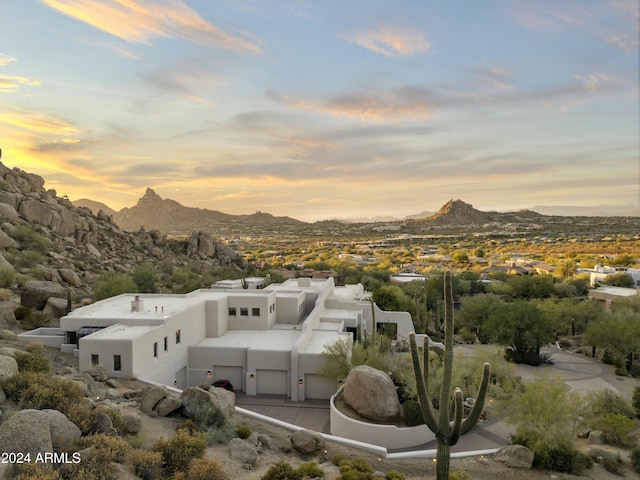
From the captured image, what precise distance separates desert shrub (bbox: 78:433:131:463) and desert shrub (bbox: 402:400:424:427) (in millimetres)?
12301

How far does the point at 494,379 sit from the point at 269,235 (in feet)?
438

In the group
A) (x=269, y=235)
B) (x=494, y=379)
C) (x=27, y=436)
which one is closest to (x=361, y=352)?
(x=494, y=379)

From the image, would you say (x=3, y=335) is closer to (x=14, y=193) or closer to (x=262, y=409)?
(x=262, y=409)

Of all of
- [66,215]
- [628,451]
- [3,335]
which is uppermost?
[66,215]

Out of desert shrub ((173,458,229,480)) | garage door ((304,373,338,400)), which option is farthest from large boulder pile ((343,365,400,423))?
desert shrub ((173,458,229,480))

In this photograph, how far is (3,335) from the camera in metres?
24.5

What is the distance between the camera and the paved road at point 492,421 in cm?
2066

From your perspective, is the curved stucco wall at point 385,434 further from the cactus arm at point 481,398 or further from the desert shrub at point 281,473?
the cactus arm at point 481,398

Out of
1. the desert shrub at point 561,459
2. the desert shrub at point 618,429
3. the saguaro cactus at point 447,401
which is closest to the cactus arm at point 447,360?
the saguaro cactus at point 447,401

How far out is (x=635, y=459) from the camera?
17.9 meters

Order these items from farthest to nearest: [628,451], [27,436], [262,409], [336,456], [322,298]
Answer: [322,298] < [262,409] < [628,451] < [336,456] < [27,436]

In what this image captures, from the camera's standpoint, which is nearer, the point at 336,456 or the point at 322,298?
the point at 336,456

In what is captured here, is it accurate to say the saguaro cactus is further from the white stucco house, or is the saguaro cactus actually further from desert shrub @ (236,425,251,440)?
the white stucco house

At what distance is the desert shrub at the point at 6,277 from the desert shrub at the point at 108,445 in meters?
29.2
